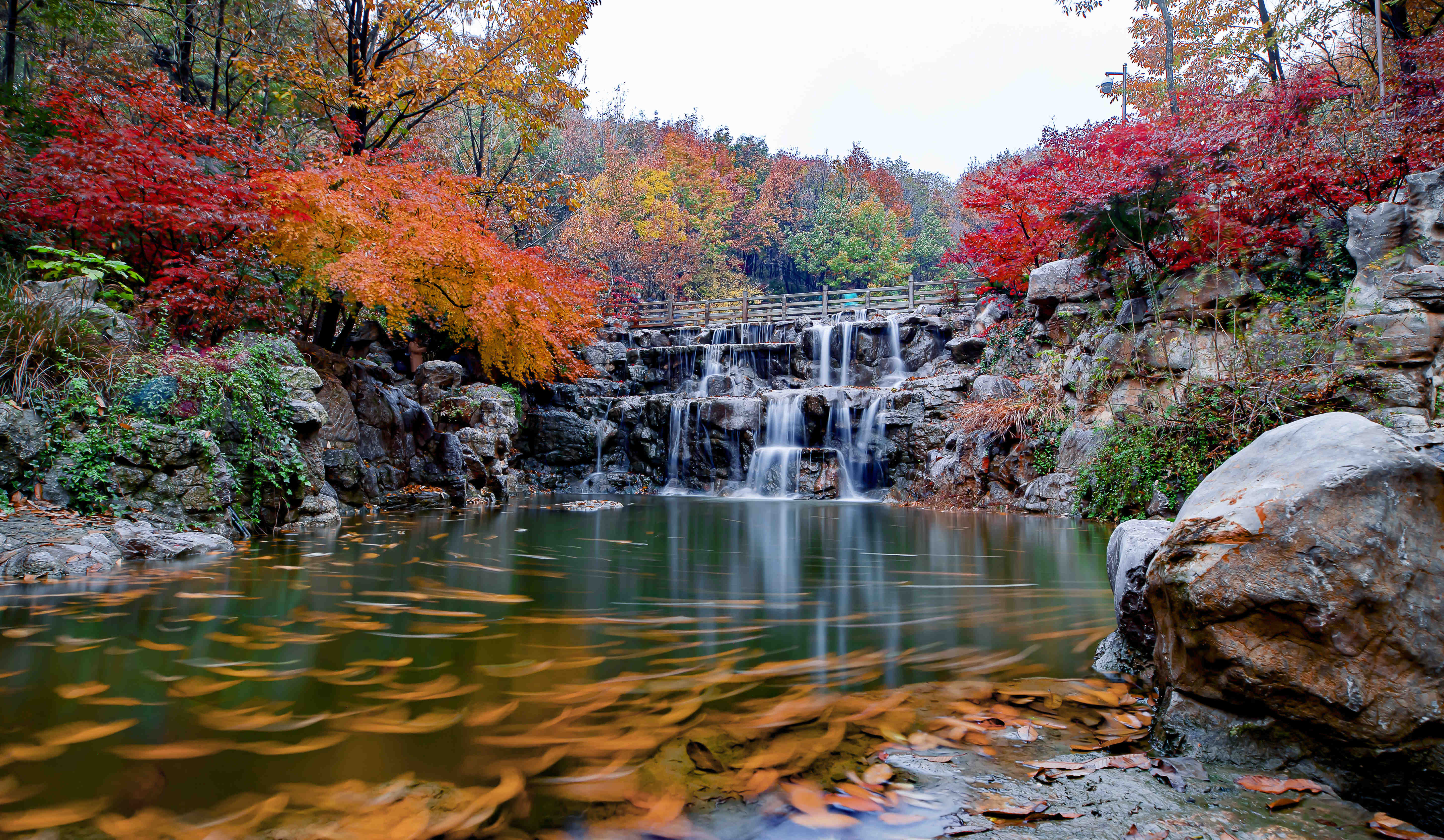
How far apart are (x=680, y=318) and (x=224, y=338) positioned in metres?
20.8

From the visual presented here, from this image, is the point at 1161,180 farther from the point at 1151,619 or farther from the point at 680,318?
the point at 680,318

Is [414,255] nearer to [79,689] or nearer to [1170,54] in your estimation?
[79,689]

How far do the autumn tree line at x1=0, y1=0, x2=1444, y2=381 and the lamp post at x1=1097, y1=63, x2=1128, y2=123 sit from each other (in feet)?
8.66

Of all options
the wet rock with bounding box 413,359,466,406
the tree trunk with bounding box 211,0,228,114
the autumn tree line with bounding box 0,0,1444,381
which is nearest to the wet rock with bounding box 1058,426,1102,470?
the autumn tree line with bounding box 0,0,1444,381

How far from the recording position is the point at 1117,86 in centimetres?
2092

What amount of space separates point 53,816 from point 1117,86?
86.7ft

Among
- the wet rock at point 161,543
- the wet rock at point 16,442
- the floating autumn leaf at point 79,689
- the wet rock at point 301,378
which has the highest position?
the wet rock at point 301,378

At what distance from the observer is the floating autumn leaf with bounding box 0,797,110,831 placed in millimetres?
1383

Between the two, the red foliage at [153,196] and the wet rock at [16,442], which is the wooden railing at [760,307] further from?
the wet rock at [16,442]

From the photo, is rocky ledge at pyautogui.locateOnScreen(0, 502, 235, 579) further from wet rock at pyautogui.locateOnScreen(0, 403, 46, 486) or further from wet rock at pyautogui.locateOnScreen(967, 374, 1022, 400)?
wet rock at pyautogui.locateOnScreen(967, 374, 1022, 400)

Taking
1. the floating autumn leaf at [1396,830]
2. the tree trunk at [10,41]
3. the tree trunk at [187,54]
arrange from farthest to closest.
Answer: the tree trunk at [187,54] < the tree trunk at [10,41] < the floating autumn leaf at [1396,830]

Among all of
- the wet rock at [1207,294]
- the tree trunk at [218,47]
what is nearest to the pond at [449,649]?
the wet rock at [1207,294]

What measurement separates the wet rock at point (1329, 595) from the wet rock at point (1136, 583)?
440mm

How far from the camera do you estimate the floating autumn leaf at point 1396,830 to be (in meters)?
1.36
